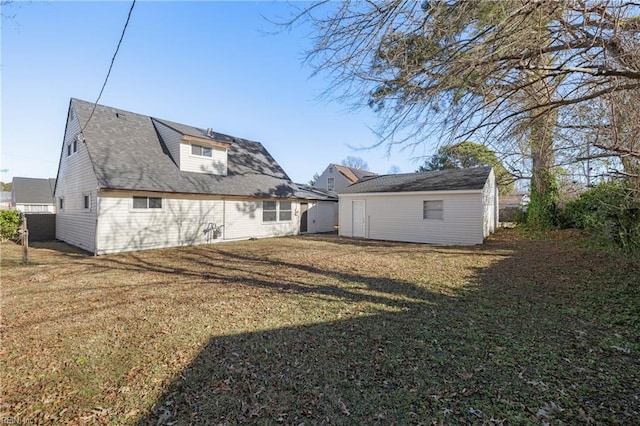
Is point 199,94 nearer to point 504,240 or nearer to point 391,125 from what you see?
point 391,125

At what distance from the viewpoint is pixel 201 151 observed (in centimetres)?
1462

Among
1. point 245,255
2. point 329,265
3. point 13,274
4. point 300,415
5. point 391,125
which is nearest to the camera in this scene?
point 300,415

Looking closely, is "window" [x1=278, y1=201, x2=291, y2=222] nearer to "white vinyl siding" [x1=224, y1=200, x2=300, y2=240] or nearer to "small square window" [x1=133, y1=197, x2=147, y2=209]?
"white vinyl siding" [x1=224, y1=200, x2=300, y2=240]

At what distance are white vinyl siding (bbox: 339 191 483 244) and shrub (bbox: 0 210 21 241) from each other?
16.2 meters

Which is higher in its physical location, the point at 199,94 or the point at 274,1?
the point at 199,94

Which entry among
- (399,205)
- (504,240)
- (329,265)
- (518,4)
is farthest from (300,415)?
(504,240)

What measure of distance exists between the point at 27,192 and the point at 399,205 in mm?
37094

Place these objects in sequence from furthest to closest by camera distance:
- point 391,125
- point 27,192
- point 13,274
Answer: point 27,192 < point 13,274 < point 391,125

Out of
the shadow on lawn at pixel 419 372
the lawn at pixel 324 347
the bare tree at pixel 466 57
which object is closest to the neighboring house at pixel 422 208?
the lawn at pixel 324 347

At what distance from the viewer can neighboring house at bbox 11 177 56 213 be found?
1154 inches

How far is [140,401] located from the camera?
271 cm

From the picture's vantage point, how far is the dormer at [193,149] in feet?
45.3

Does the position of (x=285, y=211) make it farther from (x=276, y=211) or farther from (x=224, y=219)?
(x=224, y=219)

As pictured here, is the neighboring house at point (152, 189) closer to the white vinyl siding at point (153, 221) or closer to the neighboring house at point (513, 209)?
the white vinyl siding at point (153, 221)
